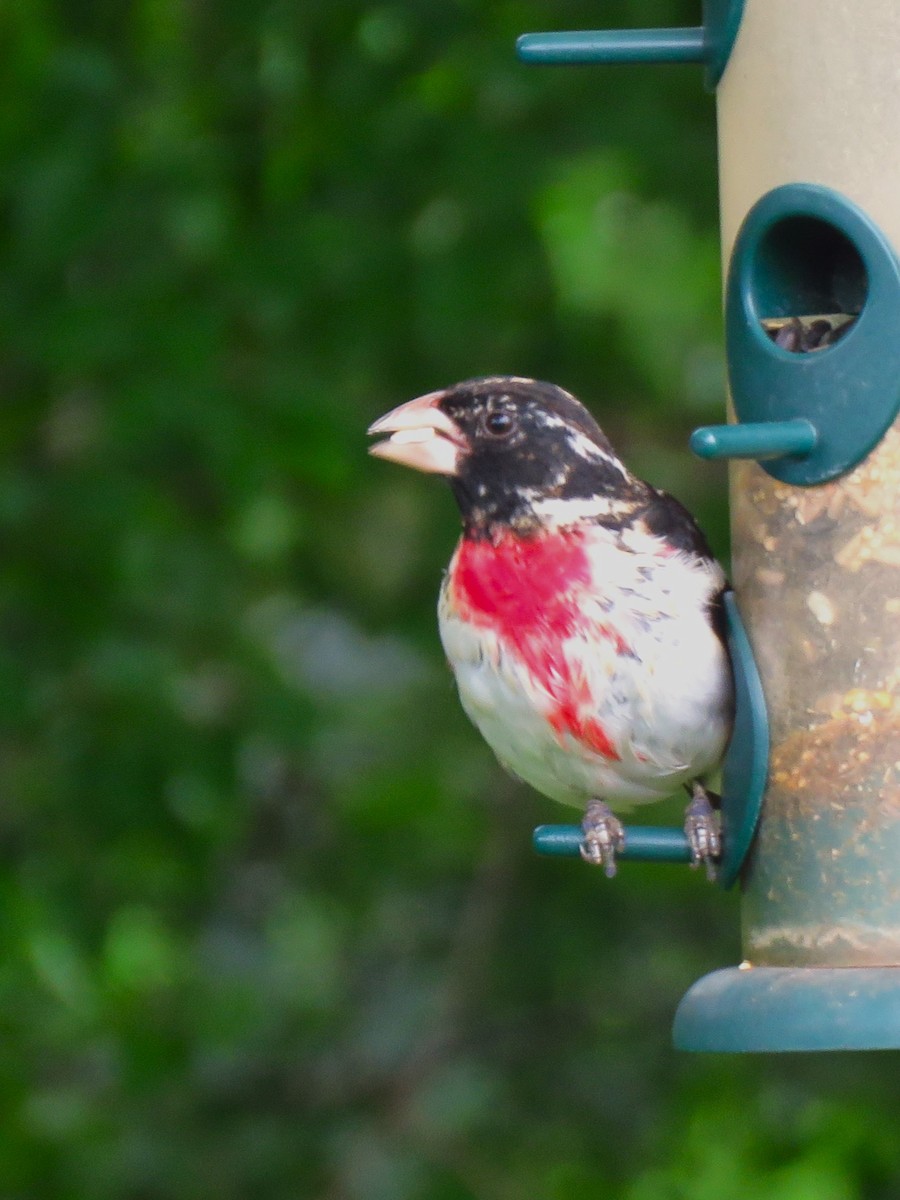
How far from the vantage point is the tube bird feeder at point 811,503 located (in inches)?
130

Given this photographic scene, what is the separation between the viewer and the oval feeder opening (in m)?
3.51

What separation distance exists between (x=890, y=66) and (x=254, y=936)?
4.45 metres

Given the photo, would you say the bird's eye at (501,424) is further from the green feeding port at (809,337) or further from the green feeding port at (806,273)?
the green feeding port at (806,273)

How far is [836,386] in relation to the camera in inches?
132

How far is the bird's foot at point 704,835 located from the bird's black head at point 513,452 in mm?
542

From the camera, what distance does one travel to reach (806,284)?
11.8 ft

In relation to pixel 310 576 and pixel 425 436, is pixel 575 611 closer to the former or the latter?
pixel 425 436

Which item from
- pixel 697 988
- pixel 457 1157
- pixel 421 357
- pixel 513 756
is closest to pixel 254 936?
pixel 457 1157

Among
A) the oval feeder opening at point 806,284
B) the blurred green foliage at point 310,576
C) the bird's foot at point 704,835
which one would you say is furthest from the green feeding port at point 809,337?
the blurred green foliage at point 310,576

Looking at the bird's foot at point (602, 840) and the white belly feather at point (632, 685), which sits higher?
the white belly feather at point (632, 685)

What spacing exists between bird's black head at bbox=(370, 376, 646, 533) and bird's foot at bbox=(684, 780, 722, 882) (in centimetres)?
54

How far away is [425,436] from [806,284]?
0.76 meters

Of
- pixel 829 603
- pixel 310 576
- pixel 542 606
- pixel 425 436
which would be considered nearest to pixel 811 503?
pixel 829 603

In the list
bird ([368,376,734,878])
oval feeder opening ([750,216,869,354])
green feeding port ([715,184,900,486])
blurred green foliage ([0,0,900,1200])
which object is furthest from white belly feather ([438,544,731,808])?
blurred green foliage ([0,0,900,1200])
